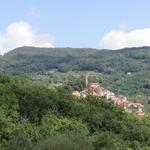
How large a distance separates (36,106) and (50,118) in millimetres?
4254

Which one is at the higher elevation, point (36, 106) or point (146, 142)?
point (36, 106)

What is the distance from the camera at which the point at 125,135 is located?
79.6 m

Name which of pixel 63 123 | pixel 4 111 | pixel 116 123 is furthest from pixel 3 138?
pixel 116 123

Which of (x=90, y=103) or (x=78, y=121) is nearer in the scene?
(x=78, y=121)

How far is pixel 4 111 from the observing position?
71125 millimetres

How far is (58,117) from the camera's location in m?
76.1

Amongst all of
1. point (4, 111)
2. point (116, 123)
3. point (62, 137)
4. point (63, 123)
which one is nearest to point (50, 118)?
point (63, 123)

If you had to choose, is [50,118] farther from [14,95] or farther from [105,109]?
[105,109]

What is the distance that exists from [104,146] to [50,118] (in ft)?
46.8

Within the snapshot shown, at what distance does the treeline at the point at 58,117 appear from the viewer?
67.9 metres

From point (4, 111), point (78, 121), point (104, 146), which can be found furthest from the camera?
point (78, 121)

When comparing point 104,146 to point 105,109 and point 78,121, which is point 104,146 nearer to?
point 78,121

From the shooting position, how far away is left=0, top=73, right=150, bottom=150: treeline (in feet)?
223

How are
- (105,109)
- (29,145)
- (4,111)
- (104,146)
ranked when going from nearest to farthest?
(29,145) → (104,146) → (4,111) → (105,109)
